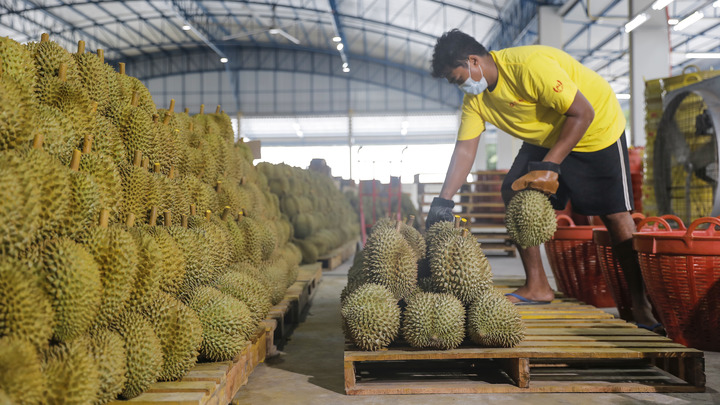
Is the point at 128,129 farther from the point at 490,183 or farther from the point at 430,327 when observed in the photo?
the point at 490,183

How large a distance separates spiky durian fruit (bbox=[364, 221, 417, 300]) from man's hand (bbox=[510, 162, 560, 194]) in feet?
2.88

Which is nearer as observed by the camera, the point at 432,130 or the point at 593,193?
the point at 593,193

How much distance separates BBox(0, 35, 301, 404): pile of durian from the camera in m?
1.53

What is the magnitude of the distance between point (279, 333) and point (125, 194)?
1.47 metres

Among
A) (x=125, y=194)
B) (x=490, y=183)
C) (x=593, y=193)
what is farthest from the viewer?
(x=490, y=183)

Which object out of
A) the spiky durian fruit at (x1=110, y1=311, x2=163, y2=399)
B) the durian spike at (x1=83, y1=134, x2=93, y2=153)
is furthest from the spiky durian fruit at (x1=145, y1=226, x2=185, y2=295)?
the durian spike at (x1=83, y1=134, x2=93, y2=153)

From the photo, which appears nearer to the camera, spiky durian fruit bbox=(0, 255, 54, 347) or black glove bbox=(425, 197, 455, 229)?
→ spiky durian fruit bbox=(0, 255, 54, 347)

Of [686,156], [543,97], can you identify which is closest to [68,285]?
[543,97]

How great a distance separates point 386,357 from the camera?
2.40 metres

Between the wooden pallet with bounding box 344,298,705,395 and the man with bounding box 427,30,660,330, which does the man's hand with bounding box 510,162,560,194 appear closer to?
the man with bounding box 427,30,660,330

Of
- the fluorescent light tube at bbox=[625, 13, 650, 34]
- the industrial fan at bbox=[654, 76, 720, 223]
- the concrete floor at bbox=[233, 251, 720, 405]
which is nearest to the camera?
the concrete floor at bbox=[233, 251, 720, 405]

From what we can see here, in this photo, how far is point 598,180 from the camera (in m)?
3.35

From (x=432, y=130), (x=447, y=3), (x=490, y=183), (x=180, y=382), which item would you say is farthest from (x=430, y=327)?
(x=432, y=130)

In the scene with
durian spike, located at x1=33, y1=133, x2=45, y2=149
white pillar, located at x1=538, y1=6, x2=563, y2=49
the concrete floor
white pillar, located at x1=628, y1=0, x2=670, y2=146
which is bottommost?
the concrete floor
